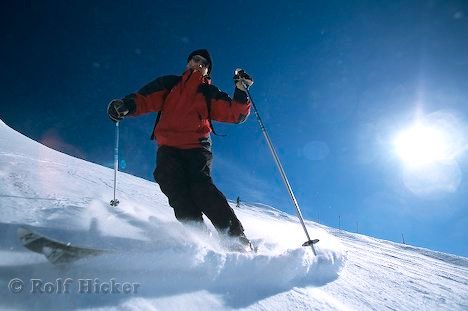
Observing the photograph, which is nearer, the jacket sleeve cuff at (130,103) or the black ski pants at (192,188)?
the black ski pants at (192,188)

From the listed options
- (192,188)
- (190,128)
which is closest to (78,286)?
(192,188)

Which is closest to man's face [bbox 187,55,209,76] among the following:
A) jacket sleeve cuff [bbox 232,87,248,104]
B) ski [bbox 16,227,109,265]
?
jacket sleeve cuff [bbox 232,87,248,104]

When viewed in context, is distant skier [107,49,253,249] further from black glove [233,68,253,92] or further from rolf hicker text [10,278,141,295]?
rolf hicker text [10,278,141,295]

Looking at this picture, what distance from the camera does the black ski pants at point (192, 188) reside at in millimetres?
2848

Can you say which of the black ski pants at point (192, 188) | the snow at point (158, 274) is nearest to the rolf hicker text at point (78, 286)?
the snow at point (158, 274)

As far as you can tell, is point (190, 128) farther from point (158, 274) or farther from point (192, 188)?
point (158, 274)

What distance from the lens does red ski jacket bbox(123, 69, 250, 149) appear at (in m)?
3.34

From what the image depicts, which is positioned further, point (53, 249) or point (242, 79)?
point (242, 79)

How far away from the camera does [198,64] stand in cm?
389

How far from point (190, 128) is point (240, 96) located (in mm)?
708

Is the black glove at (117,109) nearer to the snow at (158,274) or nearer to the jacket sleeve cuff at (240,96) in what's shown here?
the snow at (158,274)

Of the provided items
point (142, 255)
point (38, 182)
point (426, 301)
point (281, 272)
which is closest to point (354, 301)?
point (281, 272)

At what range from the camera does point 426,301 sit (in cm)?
270

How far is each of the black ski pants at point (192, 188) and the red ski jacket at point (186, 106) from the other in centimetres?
14
